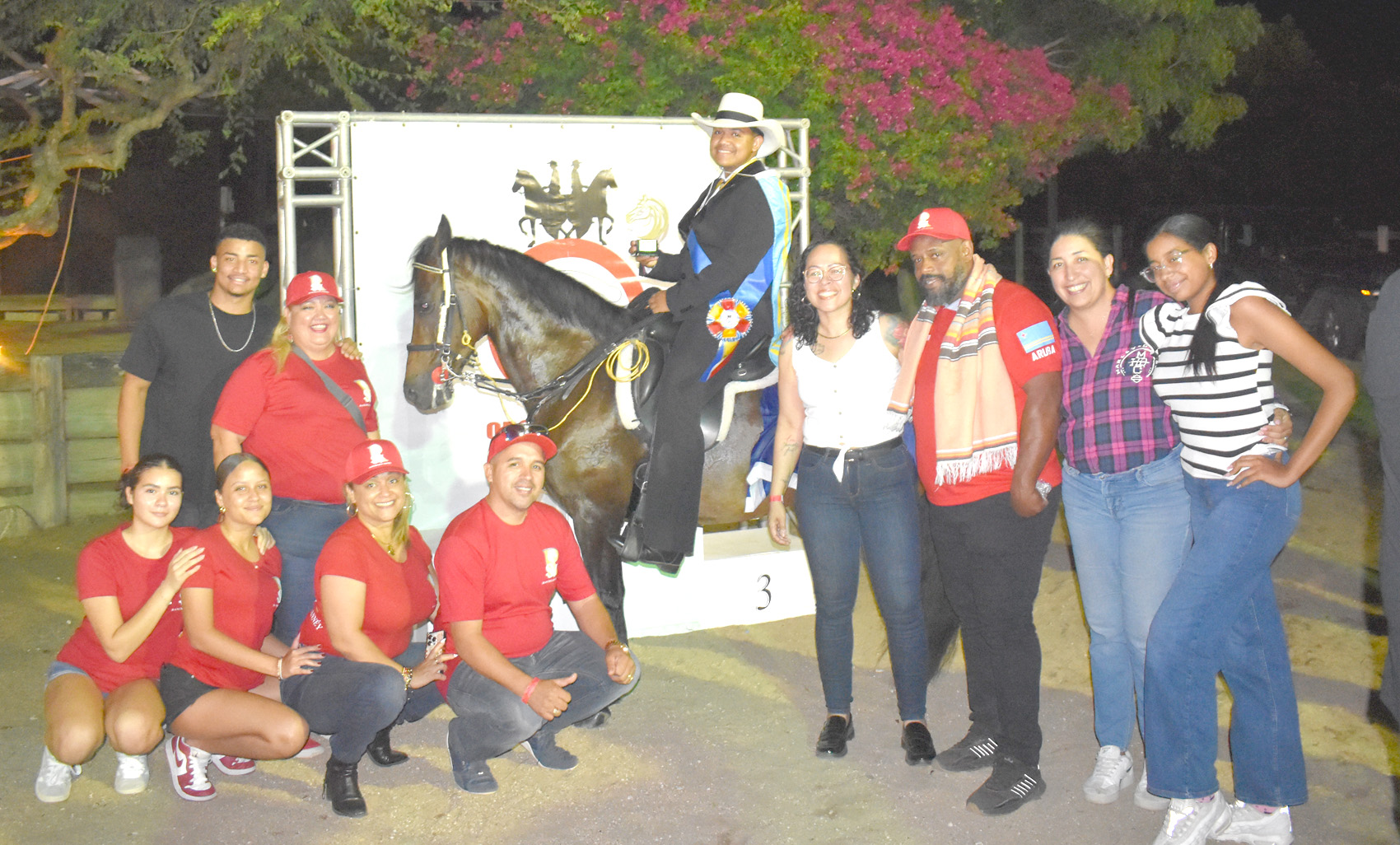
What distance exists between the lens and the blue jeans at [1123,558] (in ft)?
11.6

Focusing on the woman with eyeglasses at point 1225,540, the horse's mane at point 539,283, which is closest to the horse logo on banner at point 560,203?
the horse's mane at point 539,283

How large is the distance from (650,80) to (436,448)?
12.9 ft

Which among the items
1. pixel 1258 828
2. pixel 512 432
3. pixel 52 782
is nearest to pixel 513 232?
pixel 512 432

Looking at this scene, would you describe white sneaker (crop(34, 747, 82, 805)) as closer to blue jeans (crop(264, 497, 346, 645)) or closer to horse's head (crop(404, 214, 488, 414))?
blue jeans (crop(264, 497, 346, 645))

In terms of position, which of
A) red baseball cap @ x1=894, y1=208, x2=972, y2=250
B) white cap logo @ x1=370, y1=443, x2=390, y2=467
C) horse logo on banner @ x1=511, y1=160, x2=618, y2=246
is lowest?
white cap logo @ x1=370, y1=443, x2=390, y2=467

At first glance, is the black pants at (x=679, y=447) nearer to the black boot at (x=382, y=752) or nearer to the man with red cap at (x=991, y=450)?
the man with red cap at (x=991, y=450)

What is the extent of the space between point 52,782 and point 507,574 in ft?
5.70

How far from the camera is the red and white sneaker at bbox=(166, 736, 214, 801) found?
392 centimetres

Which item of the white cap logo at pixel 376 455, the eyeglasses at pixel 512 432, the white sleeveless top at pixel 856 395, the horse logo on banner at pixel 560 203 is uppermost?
the horse logo on banner at pixel 560 203

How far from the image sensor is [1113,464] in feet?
11.7

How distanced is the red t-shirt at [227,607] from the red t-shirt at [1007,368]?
239 centimetres

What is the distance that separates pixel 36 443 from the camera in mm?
8125

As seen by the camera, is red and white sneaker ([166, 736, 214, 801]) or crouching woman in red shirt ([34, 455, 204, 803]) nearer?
crouching woman in red shirt ([34, 455, 204, 803])

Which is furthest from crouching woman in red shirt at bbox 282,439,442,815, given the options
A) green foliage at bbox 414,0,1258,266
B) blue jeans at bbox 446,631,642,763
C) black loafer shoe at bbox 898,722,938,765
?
green foliage at bbox 414,0,1258,266
